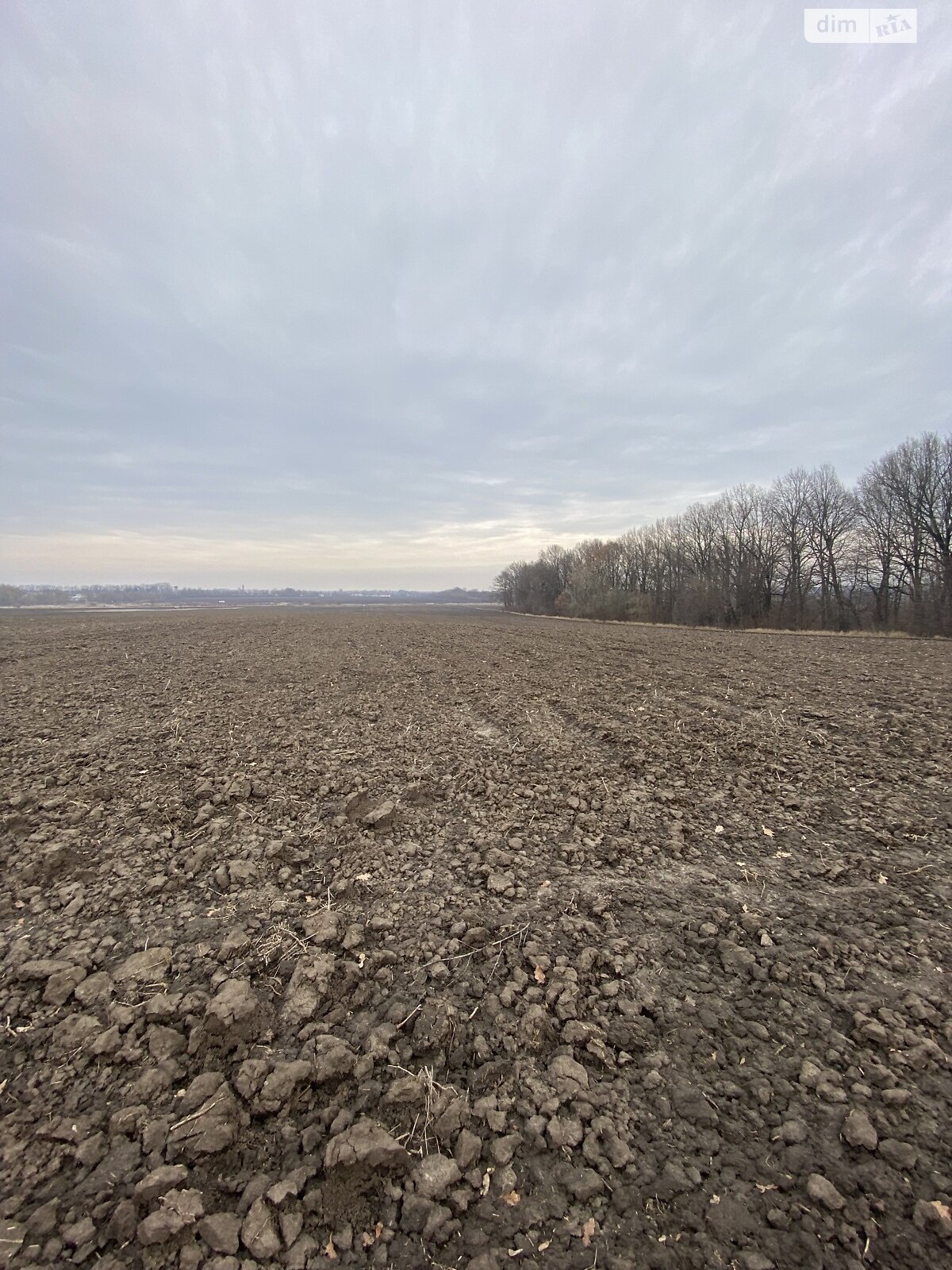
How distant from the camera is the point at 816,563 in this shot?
47.3 meters

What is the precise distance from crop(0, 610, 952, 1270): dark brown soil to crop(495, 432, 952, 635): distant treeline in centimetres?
3773

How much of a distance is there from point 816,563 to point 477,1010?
55417 millimetres

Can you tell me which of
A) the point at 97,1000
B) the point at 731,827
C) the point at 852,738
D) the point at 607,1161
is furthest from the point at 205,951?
the point at 852,738

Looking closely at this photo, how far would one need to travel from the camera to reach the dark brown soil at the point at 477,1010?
200cm

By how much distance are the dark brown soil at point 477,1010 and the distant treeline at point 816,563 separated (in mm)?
37730

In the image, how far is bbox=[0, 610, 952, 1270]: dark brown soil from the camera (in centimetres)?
200

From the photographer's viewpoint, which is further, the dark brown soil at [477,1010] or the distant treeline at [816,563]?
the distant treeline at [816,563]

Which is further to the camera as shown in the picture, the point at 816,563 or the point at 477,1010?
the point at 816,563

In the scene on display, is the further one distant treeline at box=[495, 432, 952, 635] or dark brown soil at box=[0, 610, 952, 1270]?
distant treeline at box=[495, 432, 952, 635]

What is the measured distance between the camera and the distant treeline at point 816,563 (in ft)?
125

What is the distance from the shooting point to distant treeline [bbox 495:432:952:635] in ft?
125

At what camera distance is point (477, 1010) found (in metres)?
3.02

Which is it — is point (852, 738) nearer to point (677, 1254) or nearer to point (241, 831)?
point (677, 1254)

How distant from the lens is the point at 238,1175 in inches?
85.6
